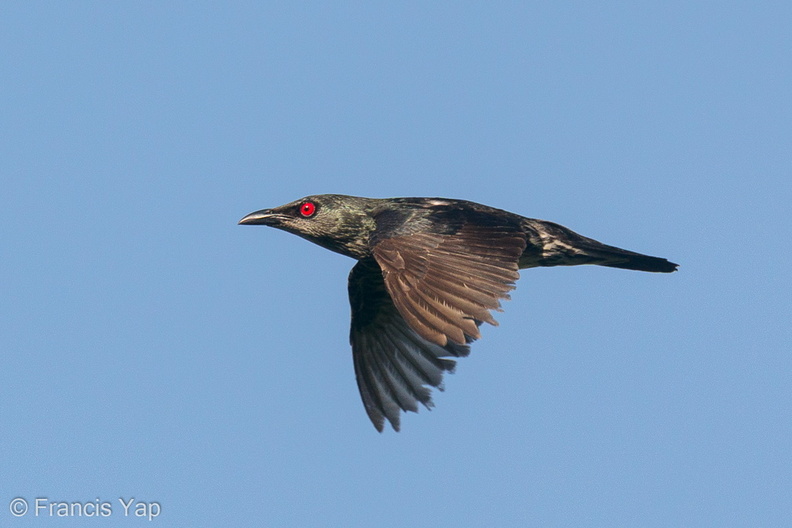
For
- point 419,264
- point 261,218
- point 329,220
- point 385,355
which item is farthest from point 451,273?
point 385,355

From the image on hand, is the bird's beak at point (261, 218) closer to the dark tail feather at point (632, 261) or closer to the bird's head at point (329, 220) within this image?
the bird's head at point (329, 220)

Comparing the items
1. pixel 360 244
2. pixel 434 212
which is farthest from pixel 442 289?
pixel 360 244

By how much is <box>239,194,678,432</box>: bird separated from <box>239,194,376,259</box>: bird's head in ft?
0.03

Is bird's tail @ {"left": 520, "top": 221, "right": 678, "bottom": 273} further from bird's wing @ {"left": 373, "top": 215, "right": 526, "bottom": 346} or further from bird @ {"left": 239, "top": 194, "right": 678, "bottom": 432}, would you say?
bird's wing @ {"left": 373, "top": 215, "right": 526, "bottom": 346}

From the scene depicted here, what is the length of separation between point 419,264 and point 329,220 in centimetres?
235

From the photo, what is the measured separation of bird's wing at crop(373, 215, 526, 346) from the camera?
27.9 ft

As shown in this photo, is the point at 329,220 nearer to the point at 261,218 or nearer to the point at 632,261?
the point at 261,218

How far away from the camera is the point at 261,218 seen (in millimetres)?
11172

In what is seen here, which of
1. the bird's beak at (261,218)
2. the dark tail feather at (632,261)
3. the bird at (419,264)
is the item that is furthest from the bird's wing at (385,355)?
the dark tail feather at (632,261)

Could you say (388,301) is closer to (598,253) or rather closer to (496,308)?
(598,253)

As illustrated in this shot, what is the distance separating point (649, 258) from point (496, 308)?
3.16 metres

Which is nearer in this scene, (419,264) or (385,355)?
(419,264)

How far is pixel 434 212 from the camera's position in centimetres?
1035

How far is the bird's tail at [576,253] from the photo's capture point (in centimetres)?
1095
